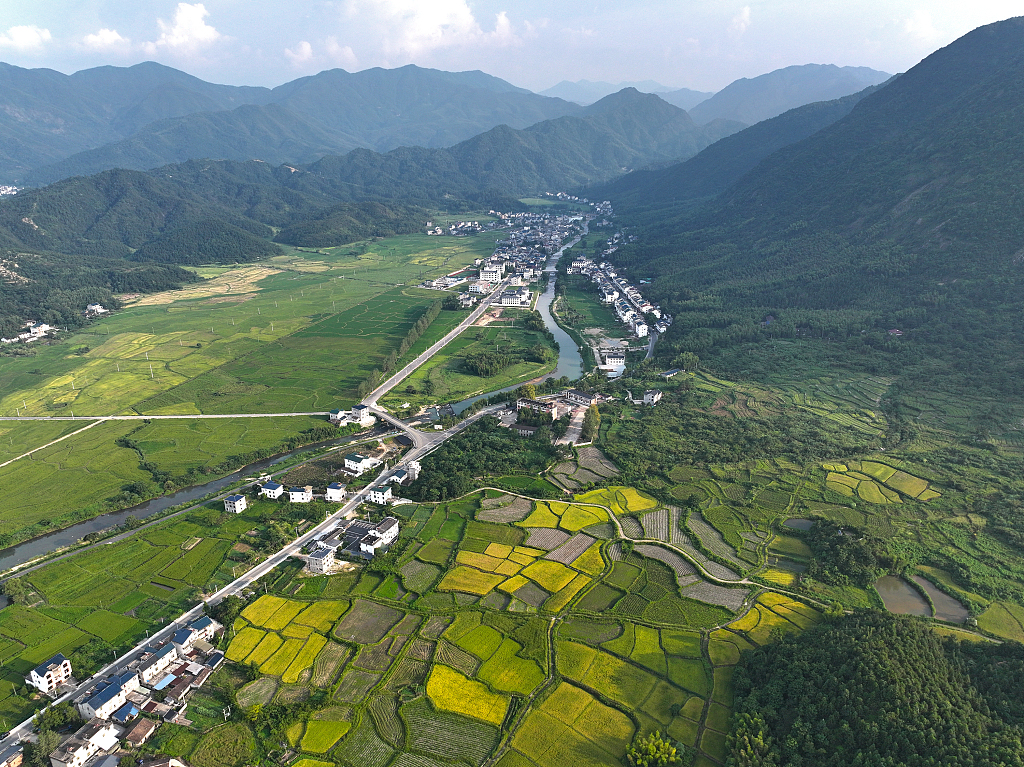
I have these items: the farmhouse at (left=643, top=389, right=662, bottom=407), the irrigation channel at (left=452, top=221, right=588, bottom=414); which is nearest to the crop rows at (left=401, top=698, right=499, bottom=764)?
the irrigation channel at (left=452, top=221, right=588, bottom=414)

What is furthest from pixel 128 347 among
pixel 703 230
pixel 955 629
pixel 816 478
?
pixel 703 230

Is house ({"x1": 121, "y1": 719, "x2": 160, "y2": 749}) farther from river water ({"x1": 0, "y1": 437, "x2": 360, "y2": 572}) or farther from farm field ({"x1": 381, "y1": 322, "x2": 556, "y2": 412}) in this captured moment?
farm field ({"x1": 381, "y1": 322, "x2": 556, "y2": 412})

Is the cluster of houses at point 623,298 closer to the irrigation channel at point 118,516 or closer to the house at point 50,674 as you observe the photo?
the irrigation channel at point 118,516

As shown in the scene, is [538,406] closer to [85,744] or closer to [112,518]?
[112,518]

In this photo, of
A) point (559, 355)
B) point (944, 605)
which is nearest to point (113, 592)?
point (944, 605)

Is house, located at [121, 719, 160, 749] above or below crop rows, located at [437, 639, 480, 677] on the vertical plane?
above

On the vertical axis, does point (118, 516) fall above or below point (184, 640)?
below

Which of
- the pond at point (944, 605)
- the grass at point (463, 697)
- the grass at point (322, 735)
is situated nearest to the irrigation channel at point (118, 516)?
the grass at point (322, 735)
